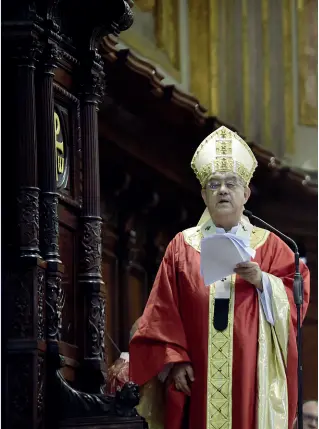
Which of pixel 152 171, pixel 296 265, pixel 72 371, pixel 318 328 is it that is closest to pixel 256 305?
pixel 296 265

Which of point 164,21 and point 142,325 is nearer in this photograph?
point 142,325

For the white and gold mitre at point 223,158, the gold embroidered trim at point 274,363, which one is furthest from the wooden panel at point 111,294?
the gold embroidered trim at point 274,363

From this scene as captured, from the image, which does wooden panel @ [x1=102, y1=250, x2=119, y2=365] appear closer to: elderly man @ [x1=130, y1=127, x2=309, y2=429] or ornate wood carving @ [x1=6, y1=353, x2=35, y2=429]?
elderly man @ [x1=130, y1=127, x2=309, y2=429]

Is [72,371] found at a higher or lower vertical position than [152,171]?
lower

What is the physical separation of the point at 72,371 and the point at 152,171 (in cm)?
285

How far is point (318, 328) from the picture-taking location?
11.9 metres

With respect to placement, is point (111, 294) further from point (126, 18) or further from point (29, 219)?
point (29, 219)

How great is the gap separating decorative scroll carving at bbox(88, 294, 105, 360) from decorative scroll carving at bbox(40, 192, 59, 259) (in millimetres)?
484

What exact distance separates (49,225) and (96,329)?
0.65 m

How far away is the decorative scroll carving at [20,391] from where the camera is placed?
7.15m

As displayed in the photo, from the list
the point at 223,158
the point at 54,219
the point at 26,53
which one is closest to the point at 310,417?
the point at 223,158

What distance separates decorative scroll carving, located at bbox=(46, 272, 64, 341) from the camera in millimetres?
7375

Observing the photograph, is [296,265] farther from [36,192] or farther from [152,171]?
[152,171]

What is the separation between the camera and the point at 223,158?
7730 mm
